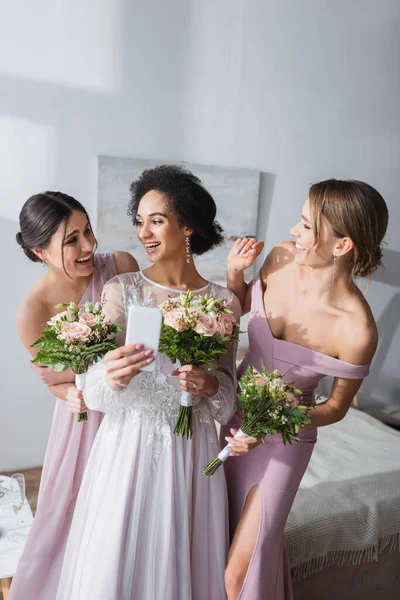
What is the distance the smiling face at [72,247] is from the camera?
211cm

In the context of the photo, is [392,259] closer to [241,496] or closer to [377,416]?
[377,416]

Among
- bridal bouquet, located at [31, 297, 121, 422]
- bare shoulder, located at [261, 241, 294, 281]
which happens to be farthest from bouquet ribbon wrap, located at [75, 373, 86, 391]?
bare shoulder, located at [261, 241, 294, 281]

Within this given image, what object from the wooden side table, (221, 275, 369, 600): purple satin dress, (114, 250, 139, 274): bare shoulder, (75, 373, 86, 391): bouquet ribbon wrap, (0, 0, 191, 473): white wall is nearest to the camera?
(75, 373, 86, 391): bouquet ribbon wrap

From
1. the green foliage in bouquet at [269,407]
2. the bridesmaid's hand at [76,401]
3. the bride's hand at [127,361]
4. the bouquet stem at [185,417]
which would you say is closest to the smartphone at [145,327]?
the bride's hand at [127,361]

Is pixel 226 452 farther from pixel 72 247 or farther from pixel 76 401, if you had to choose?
pixel 72 247

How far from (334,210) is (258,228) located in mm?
3028

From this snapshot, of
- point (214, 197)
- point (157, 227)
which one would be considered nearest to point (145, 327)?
point (157, 227)

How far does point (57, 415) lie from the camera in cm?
231

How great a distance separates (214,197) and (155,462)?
10.5 feet

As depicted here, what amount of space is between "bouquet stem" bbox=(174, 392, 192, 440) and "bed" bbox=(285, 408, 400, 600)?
120 centimetres

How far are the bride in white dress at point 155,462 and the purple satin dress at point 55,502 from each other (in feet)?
0.92

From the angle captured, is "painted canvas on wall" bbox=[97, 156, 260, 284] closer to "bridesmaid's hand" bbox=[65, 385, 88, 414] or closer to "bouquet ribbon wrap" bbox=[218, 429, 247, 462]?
"bridesmaid's hand" bbox=[65, 385, 88, 414]

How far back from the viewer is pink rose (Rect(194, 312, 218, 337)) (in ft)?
5.40

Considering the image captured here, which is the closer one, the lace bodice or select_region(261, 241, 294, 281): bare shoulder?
the lace bodice
